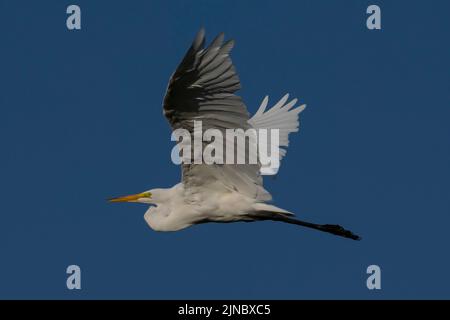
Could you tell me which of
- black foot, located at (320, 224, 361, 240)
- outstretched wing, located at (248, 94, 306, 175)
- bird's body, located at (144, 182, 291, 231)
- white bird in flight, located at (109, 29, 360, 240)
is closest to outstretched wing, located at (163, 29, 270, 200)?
white bird in flight, located at (109, 29, 360, 240)

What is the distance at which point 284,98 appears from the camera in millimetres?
11016

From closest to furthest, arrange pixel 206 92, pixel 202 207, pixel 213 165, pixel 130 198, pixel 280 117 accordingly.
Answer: pixel 206 92 < pixel 213 165 < pixel 202 207 < pixel 130 198 < pixel 280 117

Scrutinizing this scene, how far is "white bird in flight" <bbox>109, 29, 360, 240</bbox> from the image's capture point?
7.38 m

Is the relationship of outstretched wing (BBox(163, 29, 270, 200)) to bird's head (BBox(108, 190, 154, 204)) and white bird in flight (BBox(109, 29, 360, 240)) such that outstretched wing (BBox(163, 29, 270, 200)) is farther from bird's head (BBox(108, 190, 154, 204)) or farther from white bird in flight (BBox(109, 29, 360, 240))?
bird's head (BBox(108, 190, 154, 204))

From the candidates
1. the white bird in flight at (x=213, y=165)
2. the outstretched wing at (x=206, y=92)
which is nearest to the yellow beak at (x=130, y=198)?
the white bird in flight at (x=213, y=165)

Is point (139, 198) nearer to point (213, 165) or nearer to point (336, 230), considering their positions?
point (213, 165)

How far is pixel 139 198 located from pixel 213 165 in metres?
1.15

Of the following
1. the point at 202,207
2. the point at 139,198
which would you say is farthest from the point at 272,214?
the point at 139,198

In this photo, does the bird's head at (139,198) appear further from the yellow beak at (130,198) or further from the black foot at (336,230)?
the black foot at (336,230)

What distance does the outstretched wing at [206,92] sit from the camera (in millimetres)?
7242

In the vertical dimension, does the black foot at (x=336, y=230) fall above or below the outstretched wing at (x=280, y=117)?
below

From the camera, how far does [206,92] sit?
25.1ft

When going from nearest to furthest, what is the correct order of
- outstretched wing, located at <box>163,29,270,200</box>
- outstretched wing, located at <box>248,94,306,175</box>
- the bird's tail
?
1. outstretched wing, located at <box>163,29,270,200</box>
2. the bird's tail
3. outstretched wing, located at <box>248,94,306,175</box>

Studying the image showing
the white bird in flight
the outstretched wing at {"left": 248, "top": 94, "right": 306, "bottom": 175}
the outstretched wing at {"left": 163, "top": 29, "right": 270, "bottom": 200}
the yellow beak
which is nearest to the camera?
the outstretched wing at {"left": 163, "top": 29, "right": 270, "bottom": 200}
